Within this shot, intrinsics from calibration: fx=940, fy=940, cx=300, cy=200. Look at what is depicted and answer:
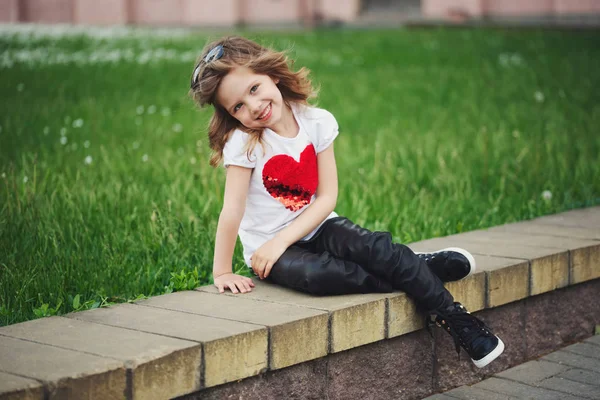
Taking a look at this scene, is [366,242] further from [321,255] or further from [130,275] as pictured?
[130,275]

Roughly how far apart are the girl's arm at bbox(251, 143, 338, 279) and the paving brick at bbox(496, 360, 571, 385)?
0.89 m

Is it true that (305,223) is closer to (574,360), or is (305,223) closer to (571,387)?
(571,387)

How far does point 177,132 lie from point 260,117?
13.7 feet

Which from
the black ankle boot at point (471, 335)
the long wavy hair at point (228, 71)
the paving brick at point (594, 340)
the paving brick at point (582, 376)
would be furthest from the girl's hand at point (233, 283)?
the paving brick at point (594, 340)

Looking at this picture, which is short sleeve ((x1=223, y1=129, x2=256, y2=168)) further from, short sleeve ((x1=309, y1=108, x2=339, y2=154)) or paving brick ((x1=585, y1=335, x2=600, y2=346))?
paving brick ((x1=585, y1=335, x2=600, y2=346))

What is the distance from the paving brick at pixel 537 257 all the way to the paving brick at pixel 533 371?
0.27 meters

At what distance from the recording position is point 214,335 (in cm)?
252

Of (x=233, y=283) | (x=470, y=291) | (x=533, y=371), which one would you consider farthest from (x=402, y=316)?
(x=533, y=371)

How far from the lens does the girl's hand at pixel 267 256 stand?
3129mm

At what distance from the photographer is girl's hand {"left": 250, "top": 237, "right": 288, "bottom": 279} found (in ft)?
10.3

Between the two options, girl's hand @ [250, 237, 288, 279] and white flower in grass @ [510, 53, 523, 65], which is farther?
white flower in grass @ [510, 53, 523, 65]

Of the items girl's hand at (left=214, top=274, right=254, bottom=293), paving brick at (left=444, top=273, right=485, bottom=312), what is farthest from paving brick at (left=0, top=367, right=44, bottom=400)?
paving brick at (left=444, top=273, right=485, bottom=312)

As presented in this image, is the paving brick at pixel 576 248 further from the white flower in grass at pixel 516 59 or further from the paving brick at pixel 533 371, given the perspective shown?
the white flower in grass at pixel 516 59

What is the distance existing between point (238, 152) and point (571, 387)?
4.53ft
